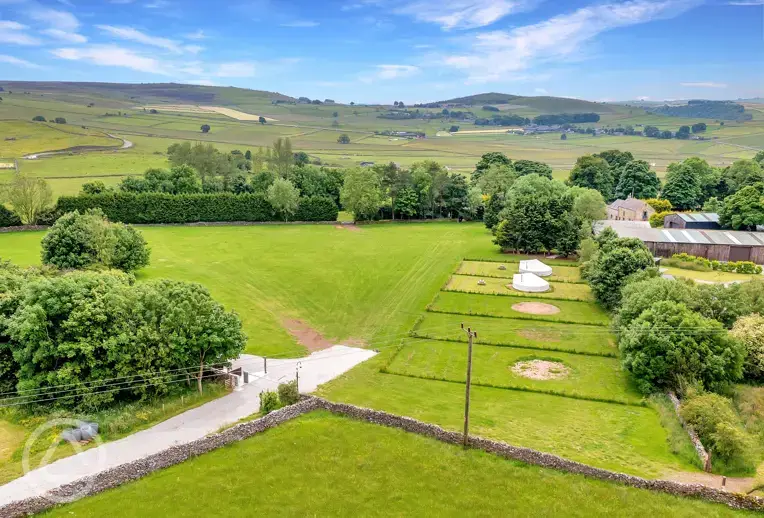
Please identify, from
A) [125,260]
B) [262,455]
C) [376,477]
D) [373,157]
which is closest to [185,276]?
[125,260]

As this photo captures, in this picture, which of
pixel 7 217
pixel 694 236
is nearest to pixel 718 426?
pixel 694 236

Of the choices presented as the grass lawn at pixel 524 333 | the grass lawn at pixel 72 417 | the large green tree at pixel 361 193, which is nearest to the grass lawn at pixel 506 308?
the grass lawn at pixel 524 333

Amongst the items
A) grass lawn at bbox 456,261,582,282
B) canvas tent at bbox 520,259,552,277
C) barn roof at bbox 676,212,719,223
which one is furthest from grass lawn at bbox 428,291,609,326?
barn roof at bbox 676,212,719,223

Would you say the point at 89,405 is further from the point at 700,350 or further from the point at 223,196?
the point at 223,196

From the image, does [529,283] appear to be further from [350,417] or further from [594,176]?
[594,176]

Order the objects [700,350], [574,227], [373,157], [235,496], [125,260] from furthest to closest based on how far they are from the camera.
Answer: [373,157] < [574,227] < [125,260] < [700,350] < [235,496]

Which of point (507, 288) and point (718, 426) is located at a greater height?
point (718, 426)

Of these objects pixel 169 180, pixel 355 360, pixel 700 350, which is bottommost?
pixel 355 360
